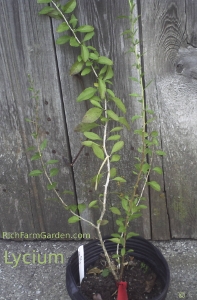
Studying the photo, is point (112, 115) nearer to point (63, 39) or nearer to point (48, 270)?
point (63, 39)

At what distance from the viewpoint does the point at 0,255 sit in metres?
2.44

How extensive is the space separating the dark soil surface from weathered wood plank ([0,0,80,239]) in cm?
39

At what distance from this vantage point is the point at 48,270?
231cm

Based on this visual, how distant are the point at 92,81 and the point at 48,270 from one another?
3.24ft

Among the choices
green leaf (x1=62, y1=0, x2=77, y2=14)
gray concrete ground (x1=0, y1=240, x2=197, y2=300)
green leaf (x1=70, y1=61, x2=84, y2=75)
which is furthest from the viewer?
gray concrete ground (x1=0, y1=240, x2=197, y2=300)

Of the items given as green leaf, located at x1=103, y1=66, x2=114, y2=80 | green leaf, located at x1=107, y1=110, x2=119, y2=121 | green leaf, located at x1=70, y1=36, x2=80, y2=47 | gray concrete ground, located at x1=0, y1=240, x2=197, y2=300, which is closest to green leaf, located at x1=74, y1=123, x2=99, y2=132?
green leaf, located at x1=107, y1=110, x2=119, y2=121

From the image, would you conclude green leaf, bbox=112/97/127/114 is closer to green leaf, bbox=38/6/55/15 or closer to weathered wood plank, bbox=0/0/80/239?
weathered wood plank, bbox=0/0/80/239

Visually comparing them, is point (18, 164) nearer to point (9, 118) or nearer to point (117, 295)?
point (9, 118)

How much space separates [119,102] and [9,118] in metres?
0.59

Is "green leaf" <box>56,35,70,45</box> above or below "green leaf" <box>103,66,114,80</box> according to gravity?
above

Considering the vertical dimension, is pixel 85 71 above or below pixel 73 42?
below

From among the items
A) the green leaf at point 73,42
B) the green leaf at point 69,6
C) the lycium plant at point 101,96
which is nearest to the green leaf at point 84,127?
the lycium plant at point 101,96

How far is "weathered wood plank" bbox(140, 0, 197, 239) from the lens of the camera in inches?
75.4

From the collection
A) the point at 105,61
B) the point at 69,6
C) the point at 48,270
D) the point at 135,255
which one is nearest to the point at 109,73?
the point at 105,61
